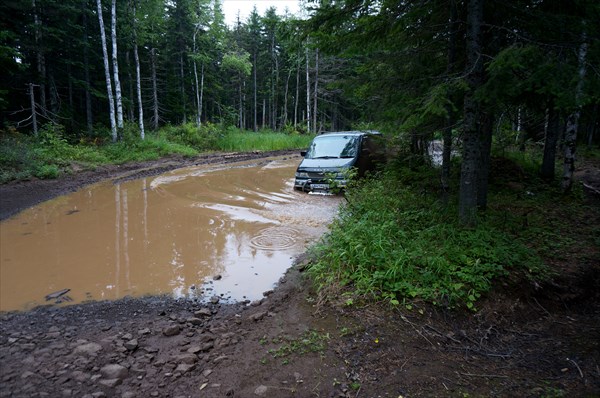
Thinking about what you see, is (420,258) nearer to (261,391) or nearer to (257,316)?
(257,316)

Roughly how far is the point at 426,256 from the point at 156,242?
5.30 m

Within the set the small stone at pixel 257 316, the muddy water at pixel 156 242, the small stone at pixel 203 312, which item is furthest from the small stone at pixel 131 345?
the muddy water at pixel 156 242

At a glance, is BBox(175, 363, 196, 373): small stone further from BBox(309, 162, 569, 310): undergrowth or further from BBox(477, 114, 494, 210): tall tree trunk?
BBox(477, 114, 494, 210): tall tree trunk

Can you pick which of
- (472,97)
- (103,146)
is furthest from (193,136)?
(472,97)

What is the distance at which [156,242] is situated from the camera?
7.21 meters

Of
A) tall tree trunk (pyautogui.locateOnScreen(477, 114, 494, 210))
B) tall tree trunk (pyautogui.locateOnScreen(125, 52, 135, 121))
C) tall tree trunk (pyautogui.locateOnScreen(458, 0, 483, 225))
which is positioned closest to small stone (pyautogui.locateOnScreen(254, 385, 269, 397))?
tall tree trunk (pyautogui.locateOnScreen(458, 0, 483, 225))

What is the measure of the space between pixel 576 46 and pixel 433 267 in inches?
123

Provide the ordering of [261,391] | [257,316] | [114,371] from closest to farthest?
[261,391]
[114,371]
[257,316]

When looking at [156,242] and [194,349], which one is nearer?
[194,349]

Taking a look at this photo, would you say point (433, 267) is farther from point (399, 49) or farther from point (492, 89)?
point (399, 49)

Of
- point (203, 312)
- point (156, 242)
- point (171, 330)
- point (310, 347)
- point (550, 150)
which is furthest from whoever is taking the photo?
point (550, 150)

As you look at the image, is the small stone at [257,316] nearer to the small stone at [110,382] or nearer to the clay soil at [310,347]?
the clay soil at [310,347]

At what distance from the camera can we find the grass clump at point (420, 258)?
408cm

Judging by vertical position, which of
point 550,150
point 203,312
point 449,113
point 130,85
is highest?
point 130,85
